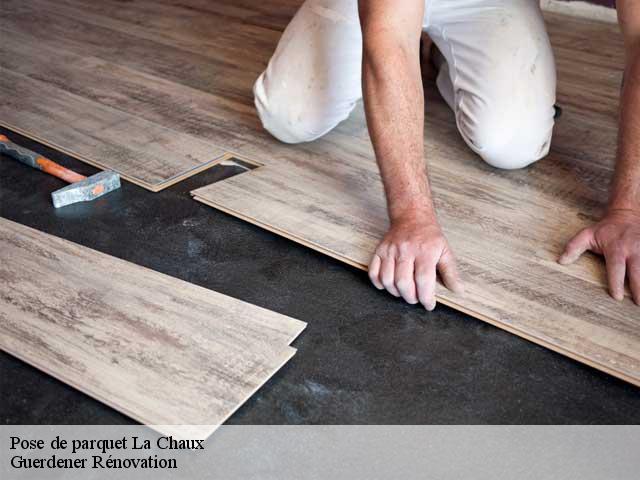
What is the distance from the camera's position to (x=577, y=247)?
6.51 ft

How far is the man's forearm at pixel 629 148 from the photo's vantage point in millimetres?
1972

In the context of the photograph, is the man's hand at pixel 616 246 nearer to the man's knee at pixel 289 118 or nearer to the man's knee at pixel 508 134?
the man's knee at pixel 508 134

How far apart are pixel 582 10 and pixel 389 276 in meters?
3.43

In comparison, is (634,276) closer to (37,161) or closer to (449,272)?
(449,272)

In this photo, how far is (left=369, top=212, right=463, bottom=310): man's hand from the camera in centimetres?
181

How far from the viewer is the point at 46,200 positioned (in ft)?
7.53

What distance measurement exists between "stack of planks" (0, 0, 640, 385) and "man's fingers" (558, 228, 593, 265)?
0.09 ft

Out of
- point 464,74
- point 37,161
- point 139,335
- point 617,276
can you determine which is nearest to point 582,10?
point 464,74

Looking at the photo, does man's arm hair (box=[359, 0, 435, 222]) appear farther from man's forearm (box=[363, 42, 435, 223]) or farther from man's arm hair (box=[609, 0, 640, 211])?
man's arm hair (box=[609, 0, 640, 211])

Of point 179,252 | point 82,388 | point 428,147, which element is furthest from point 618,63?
point 82,388

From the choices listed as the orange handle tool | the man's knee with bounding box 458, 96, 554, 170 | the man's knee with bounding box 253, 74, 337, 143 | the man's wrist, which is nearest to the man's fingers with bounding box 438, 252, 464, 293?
the man's wrist

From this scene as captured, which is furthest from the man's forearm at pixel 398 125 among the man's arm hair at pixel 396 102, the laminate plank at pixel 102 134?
the laminate plank at pixel 102 134

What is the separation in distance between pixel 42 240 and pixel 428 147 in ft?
4.50

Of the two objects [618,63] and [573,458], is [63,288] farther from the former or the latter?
[618,63]
